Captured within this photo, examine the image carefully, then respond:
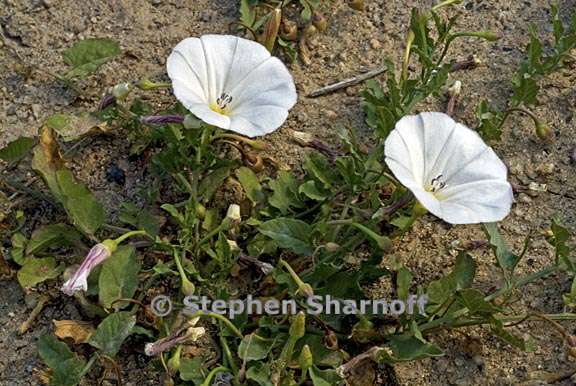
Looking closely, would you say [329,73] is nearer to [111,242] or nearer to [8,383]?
[111,242]

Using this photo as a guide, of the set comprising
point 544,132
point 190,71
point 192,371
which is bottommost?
point 192,371

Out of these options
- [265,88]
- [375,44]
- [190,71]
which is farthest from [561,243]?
[375,44]

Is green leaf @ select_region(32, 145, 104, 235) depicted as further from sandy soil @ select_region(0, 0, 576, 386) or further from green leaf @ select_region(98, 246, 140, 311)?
sandy soil @ select_region(0, 0, 576, 386)

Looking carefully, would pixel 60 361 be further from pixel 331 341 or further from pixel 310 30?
pixel 310 30

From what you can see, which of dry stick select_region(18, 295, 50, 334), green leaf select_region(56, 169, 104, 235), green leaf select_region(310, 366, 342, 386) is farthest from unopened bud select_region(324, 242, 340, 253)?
dry stick select_region(18, 295, 50, 334)

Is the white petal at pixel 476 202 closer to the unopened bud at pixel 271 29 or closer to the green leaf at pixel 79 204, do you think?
the unopened bud at pixel 271 29

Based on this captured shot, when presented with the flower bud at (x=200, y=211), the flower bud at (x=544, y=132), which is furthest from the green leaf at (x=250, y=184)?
the flower bud at (x=544, y=132)
